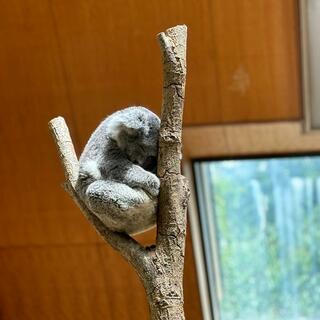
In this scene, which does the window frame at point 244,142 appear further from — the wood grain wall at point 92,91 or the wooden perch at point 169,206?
the wooden perch at point 169,206

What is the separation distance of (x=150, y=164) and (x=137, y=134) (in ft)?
0.35

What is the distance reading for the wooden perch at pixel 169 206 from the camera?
5.40 ft

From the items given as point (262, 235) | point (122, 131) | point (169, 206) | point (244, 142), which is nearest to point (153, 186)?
point (169, 206)

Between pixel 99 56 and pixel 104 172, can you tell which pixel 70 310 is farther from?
pixel 104 172

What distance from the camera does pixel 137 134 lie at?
1.74 metres

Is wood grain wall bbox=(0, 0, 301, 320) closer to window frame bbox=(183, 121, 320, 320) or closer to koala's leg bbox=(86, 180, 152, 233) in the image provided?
window frame bbox=(183, 121, 320, 320)

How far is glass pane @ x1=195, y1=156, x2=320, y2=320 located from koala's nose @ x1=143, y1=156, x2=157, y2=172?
4.55 feet

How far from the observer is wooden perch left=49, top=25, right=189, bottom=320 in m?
1.65

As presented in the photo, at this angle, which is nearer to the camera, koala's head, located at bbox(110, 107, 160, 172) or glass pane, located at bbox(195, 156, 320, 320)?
koala's head, located at bbox(110, 107, 160, 172)

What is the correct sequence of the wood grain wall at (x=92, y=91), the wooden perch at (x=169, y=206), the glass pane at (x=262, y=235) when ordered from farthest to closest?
the glass pane at (x=262, y=235), the wood grain wall at (x=92, y=91), the wooden perch at (x=169, y=206)

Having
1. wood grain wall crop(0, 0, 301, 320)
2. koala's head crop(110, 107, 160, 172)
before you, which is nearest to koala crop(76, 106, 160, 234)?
koala's head crop(110, 107, 160, 172)

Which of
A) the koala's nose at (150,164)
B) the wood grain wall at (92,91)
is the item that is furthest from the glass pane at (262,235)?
the koala's nose at (150,164)

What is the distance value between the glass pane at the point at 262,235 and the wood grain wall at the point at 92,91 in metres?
0.19

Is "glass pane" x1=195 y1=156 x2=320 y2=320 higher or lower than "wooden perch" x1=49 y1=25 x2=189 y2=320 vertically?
lower
